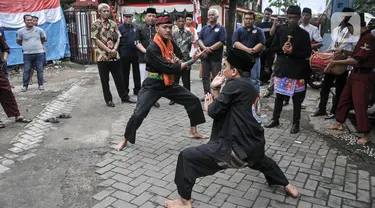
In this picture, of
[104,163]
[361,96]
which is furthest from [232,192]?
[361,96]

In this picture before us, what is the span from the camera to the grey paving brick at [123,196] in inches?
129

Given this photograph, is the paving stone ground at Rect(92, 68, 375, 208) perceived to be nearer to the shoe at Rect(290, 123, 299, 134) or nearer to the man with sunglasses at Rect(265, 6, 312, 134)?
the shoe at Rect(290, 123, 299, 134)

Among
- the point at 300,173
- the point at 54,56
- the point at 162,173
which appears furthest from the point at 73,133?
the point at 54,56

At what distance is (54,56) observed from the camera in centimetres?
1225

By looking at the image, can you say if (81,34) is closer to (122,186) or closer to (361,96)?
(122,186)

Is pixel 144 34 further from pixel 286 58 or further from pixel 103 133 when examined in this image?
pixel 286 58

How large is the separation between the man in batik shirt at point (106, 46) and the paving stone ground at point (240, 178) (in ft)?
6.34

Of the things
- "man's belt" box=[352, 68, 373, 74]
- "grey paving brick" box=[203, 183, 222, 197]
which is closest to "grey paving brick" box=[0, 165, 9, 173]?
"grey paving brick" box=[203, 183, 222, 197]

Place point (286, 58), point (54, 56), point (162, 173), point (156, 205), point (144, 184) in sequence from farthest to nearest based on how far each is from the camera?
point (54, 56), point (286, 58), point (162, 173), point (144, 184), point (156, 205)

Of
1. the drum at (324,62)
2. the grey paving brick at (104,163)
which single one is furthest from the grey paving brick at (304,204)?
the drum at (324,62)

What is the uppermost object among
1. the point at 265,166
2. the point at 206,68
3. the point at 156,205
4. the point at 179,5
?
the point at 179,5

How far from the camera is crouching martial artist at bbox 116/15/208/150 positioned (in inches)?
171

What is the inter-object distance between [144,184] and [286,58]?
9.99 feet

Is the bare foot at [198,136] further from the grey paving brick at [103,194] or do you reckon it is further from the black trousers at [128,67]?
the black trousers at [128,67]
